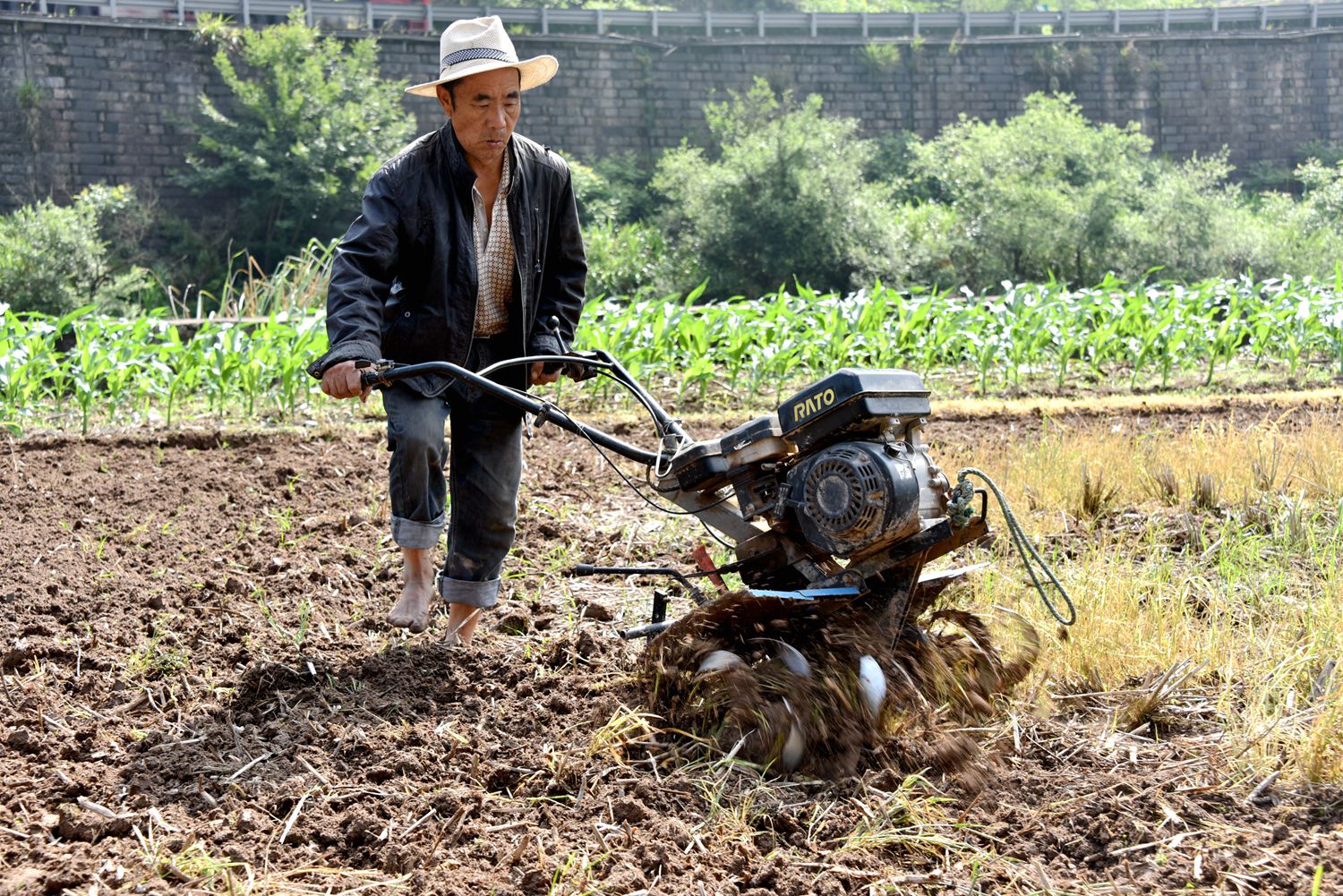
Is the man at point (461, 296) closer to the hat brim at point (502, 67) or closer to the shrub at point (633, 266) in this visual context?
the hat brim at point (502, 67)

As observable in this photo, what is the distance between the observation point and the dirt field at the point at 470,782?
2.57 meters

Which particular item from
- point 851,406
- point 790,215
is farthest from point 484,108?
point 790,215

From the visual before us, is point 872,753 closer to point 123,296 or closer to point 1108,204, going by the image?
point 1108,204

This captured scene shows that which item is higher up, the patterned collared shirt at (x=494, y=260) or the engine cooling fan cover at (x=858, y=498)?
the patterned collared shirt at (x=494, y=260)

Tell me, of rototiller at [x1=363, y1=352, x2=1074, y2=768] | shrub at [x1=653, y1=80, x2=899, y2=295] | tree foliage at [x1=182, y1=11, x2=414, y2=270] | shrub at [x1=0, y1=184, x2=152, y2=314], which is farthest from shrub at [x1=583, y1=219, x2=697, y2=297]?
rototiller at [x1=363, y1=352, x2=1074, y2=768]

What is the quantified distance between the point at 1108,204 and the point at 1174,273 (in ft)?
5.62

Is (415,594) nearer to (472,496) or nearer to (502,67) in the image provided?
(472,496)

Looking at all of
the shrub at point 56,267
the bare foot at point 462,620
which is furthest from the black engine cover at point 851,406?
the shrub at point 56,267

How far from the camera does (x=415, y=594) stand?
3.99 metres

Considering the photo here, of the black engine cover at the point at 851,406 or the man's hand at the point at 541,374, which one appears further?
the man's hand at the point at 541,374

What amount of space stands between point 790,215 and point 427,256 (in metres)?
21.8

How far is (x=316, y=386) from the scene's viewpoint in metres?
8.82

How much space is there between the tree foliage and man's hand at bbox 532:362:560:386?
26.3m

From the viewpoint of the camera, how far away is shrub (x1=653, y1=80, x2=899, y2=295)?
25031mm
